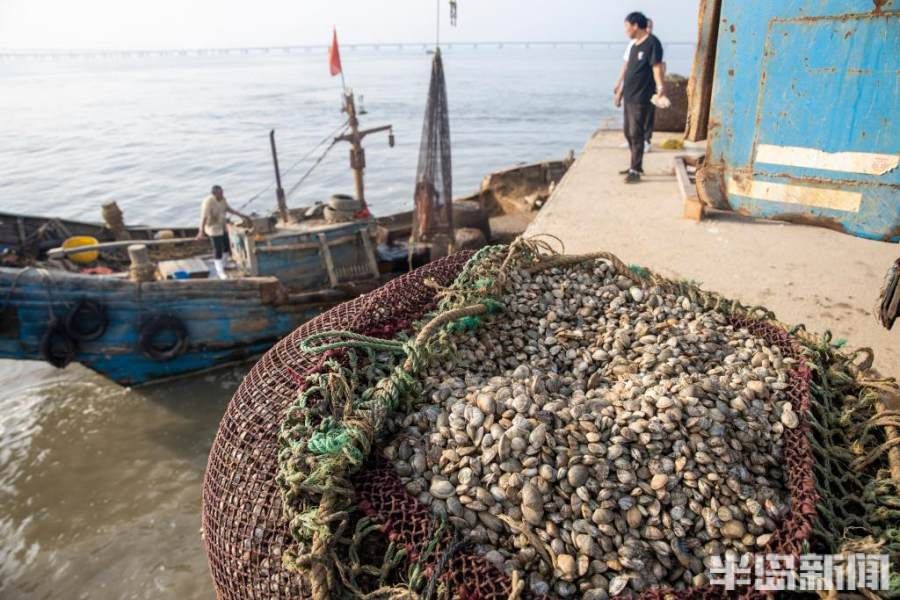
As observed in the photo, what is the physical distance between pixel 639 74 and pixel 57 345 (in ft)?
28.2

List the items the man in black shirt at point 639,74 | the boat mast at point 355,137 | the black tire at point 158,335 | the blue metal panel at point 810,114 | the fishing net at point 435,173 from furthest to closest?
the boat mast at point 355,137 < the fishing net at point 435,173 < the black tire at point 158,335 < the man in black shirt at point 639,74 < the blue metal panel at point 810,114

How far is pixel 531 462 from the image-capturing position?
88.6 inches

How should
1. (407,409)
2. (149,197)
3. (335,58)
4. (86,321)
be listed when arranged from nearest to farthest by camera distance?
1. (407,409)
2. (86,321)
3. (335,58)
4. (149,197)

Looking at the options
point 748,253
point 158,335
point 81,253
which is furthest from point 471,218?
point 748,253

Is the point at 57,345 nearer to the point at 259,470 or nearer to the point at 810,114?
the point at 259,470

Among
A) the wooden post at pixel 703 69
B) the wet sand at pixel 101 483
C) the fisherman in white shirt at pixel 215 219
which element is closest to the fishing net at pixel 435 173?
the fisherman in white shirt at pixel 215 219

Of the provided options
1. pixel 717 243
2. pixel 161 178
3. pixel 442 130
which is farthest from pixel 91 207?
pixel 717 243

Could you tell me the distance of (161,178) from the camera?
25969 millimetres

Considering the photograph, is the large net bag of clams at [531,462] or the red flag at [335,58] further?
the red flag at [335,58]

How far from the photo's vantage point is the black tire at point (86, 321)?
782 cm

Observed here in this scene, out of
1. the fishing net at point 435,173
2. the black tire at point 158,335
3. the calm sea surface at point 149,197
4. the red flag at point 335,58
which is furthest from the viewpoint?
the red flag at point 335,58

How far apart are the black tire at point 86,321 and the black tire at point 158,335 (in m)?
0.53

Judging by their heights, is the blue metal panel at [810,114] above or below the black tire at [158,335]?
above

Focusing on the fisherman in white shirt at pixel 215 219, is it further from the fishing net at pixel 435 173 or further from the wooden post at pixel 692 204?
the wooden post at pixel 692 204
